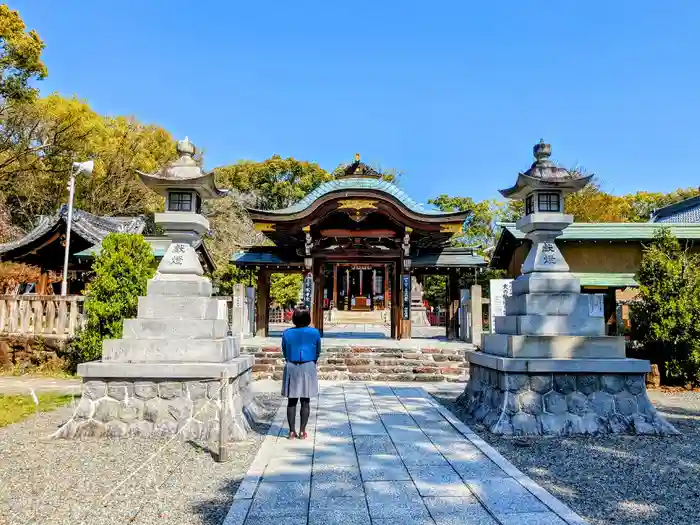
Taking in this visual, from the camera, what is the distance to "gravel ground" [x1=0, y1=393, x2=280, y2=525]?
11.3ft

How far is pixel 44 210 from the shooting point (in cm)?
2858

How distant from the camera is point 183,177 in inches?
258

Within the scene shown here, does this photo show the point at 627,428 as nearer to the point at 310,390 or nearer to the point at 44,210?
the point at 310,390

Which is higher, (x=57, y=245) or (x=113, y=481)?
(x=57, y=245)

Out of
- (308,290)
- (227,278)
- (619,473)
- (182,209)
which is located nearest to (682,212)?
(308,290)

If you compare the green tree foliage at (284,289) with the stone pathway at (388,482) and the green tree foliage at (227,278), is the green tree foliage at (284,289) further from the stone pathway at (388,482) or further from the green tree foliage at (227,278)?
the stone pathway at (388,482)

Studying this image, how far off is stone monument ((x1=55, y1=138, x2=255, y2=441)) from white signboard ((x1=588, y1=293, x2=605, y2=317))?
476cm

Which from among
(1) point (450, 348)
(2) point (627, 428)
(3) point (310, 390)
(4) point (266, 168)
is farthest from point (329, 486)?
(4) point (266, 168)

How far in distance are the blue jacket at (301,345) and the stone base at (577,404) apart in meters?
2.49

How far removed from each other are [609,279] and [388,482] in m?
15.5

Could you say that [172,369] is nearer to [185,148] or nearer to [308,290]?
[185,148]

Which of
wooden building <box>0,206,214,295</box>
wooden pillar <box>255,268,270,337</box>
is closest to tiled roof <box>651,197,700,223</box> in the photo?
wooden pillar <box>255,268,270,337</box>

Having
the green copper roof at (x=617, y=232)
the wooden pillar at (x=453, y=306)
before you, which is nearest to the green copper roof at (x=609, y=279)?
the green copper roof at (x=617, y=232)

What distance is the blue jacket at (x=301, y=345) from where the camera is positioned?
554 centimetres
